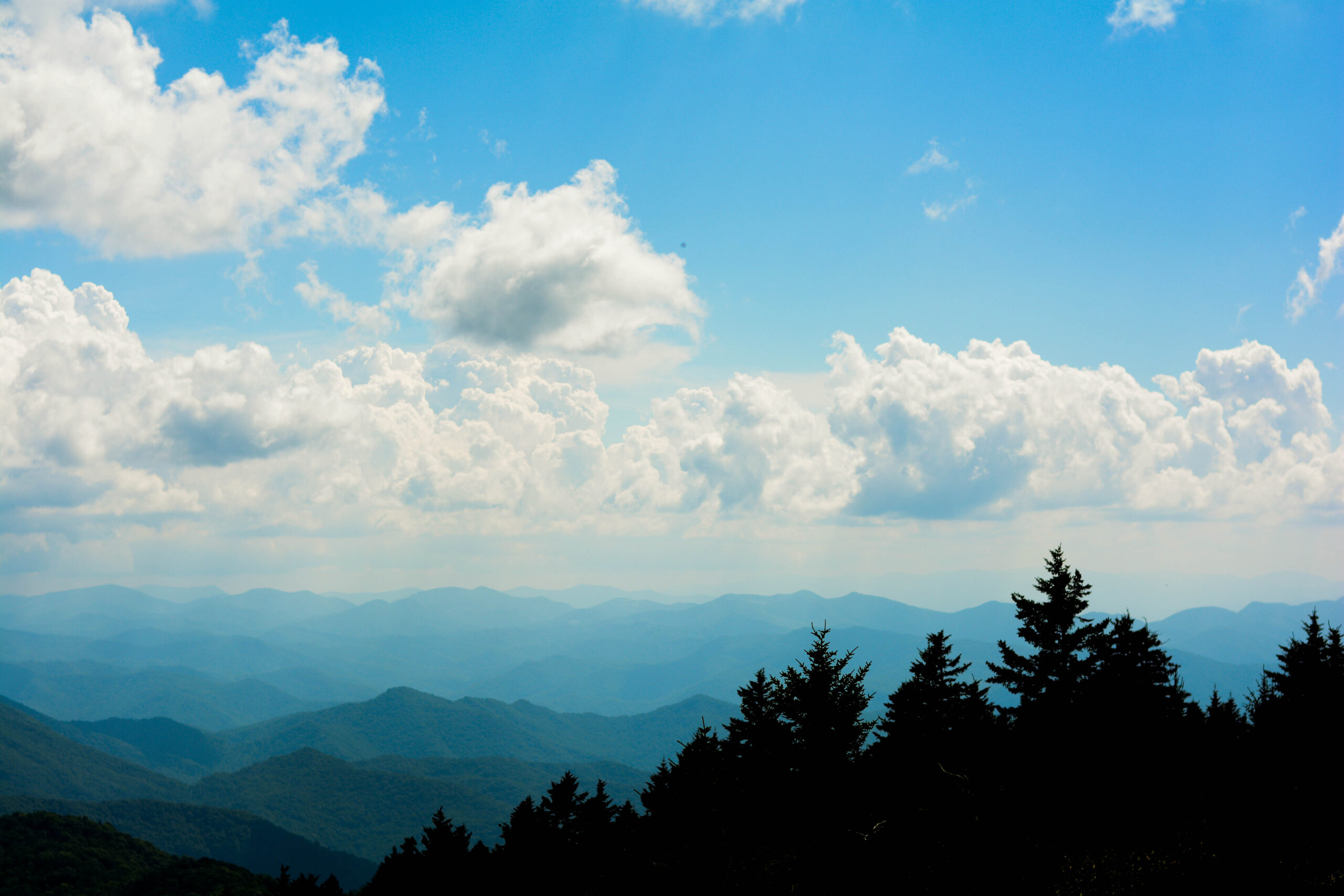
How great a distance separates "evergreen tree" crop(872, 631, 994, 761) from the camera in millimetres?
43062

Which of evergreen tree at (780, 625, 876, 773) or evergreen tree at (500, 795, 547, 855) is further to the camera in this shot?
evergreen tree at (500, 795, 547, 855)

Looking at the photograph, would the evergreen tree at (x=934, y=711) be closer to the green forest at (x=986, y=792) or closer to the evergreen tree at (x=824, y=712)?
the green forest at (x=986, y=792)

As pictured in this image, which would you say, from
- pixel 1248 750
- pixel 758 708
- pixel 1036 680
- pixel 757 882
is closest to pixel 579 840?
pixel 758 708

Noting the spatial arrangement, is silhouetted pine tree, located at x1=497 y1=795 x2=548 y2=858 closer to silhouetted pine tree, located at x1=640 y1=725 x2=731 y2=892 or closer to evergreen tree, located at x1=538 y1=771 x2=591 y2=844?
evergreen tree, located at x1=538 y1=771 x2=591 y2=844

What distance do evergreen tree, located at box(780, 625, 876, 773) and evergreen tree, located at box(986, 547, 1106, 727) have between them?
9.92m

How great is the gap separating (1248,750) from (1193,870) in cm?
2320

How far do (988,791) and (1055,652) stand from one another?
16.4 m

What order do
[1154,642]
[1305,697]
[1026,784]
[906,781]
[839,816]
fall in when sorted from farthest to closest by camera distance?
[1154,642] < [1305,697] < [906,781] < [1026,784] < [839,816]

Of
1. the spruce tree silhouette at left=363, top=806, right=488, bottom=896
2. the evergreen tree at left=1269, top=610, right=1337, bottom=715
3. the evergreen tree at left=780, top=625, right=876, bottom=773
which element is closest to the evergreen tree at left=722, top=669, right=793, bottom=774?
the evergreen tree at left=780, top=625, right=876, bottom=773

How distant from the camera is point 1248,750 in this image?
37.7 meters

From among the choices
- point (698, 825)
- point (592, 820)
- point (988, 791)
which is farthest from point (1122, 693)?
point (592, 820)

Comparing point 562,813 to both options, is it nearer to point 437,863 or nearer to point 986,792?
point 437,863

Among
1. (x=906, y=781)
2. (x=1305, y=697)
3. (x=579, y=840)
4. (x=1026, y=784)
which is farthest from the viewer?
(x=579, y=840)

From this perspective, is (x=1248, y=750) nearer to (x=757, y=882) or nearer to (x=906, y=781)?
(x=906, y=781)
